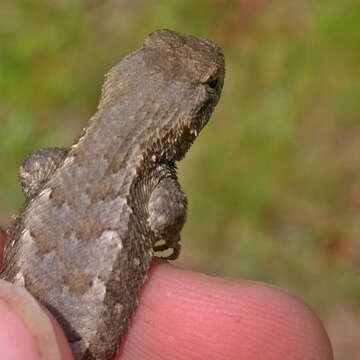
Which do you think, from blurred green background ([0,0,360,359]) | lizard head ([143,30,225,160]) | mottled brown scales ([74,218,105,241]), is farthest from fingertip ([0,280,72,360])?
blurred green background ([0,0,360,359])

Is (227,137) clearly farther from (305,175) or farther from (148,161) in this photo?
(148,161)

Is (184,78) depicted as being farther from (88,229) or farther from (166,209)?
(88,229)

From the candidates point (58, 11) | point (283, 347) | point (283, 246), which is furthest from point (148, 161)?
point (58, 11)

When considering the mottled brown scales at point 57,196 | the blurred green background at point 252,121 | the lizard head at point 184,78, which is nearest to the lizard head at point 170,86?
the lizard head at point 184,78

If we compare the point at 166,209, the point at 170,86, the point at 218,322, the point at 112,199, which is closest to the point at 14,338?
the point at 112,199

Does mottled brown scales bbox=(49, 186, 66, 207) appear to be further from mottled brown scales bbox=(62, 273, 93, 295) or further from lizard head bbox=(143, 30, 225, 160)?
lizard head bbox=(143, 30, 225, 160)

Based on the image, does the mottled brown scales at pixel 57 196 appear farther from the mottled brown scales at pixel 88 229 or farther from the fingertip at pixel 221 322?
the fingertip at pixel 221 322
